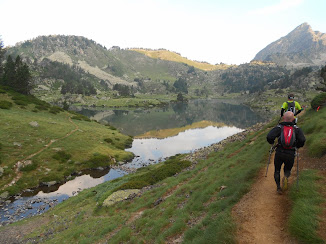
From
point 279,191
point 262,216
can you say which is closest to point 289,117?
point 279,191

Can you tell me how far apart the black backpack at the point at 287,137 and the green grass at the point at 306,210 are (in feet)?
8.07

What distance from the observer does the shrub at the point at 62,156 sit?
5132cm

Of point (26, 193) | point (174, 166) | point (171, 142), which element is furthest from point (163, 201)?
point (171, 142)

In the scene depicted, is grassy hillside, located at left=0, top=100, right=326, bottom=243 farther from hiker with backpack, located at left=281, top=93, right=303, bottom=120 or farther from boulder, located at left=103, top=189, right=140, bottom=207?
hiker with backpack, located at left=281, top=93, right=303, bottom=120

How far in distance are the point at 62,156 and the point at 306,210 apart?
179ft

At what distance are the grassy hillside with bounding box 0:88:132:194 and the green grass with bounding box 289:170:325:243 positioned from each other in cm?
4543

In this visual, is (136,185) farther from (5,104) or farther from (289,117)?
(5,104)

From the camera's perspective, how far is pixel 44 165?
156ft

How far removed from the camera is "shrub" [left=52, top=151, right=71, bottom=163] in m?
51.3

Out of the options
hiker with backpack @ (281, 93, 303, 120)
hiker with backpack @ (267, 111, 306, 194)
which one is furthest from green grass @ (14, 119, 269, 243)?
hiker with backpack @ (281, 93, 303, 120)

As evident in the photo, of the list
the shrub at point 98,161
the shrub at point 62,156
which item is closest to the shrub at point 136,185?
the shrub at point 98,161

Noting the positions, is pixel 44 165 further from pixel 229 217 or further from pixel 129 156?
pixel 229 217

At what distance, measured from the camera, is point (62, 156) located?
174 feet

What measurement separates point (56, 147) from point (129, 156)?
67.0 ft
